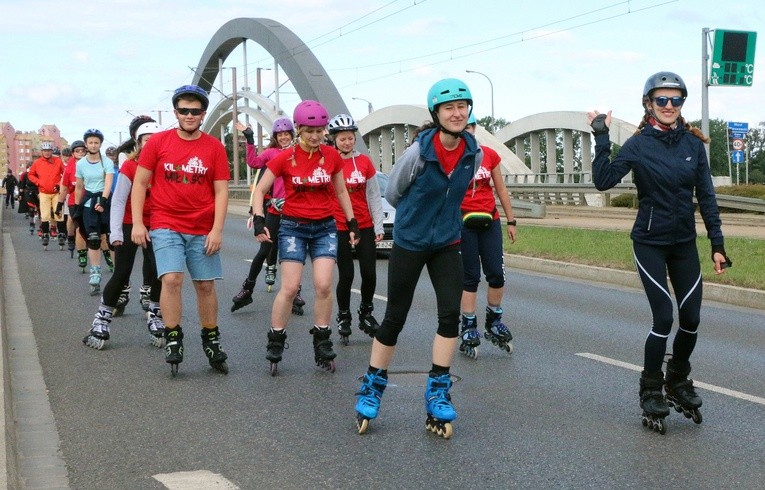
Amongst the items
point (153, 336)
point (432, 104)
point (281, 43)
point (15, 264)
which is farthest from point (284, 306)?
point (281, 43)

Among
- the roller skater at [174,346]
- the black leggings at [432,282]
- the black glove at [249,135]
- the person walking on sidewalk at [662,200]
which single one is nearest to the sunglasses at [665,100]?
the person walking on sidewalk at [662,200]

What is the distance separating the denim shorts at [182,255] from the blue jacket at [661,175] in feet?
9.24

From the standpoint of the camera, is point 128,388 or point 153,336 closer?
point 128,388

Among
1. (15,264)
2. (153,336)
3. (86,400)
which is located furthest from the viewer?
(15,264)

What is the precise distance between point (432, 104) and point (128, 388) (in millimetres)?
2931

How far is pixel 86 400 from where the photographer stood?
6.81 metres

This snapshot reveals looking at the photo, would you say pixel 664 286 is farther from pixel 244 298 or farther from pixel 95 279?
pixel 95 279

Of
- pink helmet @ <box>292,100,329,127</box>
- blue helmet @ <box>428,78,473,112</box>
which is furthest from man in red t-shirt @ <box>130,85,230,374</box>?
blue helmet @ <box>428,78,473,112</box>

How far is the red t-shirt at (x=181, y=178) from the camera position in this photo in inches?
287

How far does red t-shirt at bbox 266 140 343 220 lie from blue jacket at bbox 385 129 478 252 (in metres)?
1.77

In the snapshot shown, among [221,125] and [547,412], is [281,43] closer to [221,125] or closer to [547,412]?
[221,125]

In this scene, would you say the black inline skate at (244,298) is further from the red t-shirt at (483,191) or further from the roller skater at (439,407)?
the roller skater at (439,407)

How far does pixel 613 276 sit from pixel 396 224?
9.32 meters

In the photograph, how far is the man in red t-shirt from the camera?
7297 millimetres
